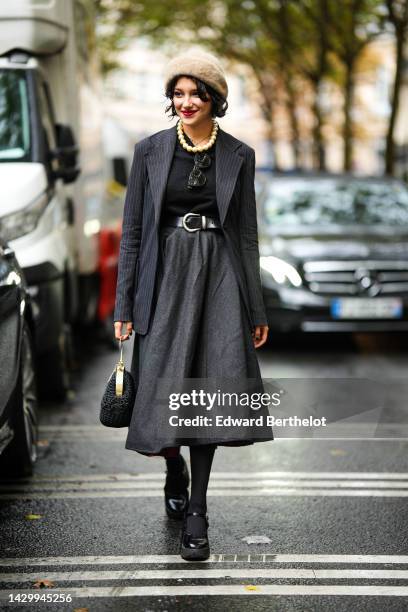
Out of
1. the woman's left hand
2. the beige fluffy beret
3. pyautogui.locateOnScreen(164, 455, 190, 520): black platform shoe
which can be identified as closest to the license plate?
pyautogui.locateOnScreen(164, 455, 190, 520): black platform shoe

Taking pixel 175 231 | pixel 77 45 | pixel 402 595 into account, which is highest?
pixel 77 45

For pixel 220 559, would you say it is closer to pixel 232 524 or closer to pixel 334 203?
pixel 232 524

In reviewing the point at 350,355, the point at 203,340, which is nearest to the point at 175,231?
the point at 203,340

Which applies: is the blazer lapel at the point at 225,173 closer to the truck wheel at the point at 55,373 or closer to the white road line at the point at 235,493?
the white road line at the point at 235,493

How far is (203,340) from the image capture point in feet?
16.1

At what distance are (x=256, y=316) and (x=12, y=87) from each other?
4.24 m

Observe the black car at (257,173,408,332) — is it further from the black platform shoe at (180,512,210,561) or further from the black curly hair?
the black platform shoe at (180,512,210,561)

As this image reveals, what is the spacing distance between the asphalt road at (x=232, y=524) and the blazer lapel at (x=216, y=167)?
0.80m

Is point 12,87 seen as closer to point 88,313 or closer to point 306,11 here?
point 88,313

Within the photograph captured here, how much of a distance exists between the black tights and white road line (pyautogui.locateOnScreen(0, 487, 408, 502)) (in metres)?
1.05

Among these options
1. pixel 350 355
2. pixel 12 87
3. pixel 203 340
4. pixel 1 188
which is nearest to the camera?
pixel 203 340

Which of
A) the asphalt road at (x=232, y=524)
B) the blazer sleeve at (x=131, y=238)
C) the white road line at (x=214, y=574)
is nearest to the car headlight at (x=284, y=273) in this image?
the asphalt road at (x=232, y=524)

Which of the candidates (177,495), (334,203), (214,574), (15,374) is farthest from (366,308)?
(214,574)

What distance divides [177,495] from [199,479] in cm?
58
